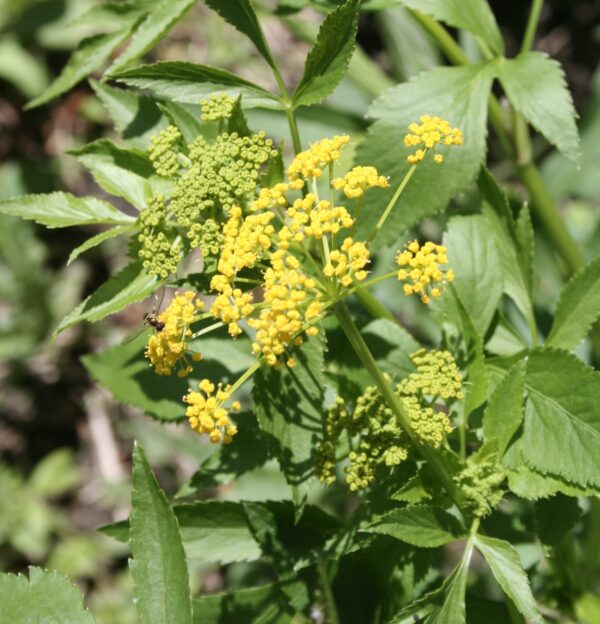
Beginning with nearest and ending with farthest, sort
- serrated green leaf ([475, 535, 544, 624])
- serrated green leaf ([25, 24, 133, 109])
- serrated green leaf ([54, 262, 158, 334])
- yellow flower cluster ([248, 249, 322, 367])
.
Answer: yellow flower cluster ([248, 249, 322, 367])
serrated green leaf ([475, 535, 544, 624])
serrated green leaf ([54, 262, 158, 334])
serrated green leaf ([25, 24, 133, 109])

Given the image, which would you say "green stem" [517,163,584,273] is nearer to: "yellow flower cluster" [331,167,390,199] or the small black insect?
"yellow flower cluster" [331,167,390,199]

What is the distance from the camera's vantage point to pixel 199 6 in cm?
580

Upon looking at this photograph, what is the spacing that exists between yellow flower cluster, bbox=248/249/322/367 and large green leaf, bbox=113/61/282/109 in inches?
22.5

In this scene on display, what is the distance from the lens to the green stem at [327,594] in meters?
2.28

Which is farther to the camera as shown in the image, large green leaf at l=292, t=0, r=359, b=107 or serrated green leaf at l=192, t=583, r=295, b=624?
serrated green leaf at l=192, t=583, r=295, b=624

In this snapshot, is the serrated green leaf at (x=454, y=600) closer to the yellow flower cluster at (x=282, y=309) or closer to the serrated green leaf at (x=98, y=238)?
the yellow flower cluster at (x=282, y=309)

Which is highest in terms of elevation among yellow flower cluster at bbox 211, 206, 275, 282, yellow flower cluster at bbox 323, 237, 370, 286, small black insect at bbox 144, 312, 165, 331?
yellow flower cluster at bbox 211, 206, 275, 282

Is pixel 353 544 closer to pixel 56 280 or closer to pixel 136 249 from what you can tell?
pixel 136 249

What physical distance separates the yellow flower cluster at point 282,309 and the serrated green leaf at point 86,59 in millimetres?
1194

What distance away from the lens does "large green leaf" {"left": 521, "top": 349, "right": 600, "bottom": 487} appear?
6.79 feet

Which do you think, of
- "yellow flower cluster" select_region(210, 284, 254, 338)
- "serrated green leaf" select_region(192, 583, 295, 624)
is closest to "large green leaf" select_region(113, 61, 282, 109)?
"yellow flower cluster" select_region(210, 284, 254, 338)

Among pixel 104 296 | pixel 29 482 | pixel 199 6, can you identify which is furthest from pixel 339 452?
pixel 199 6

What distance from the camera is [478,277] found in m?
2.49

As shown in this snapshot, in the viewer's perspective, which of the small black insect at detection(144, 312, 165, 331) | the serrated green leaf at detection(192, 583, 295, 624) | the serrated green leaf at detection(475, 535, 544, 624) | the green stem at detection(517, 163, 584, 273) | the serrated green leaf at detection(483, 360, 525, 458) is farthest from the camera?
the green stem at detection(517, 163, 584, 273)
